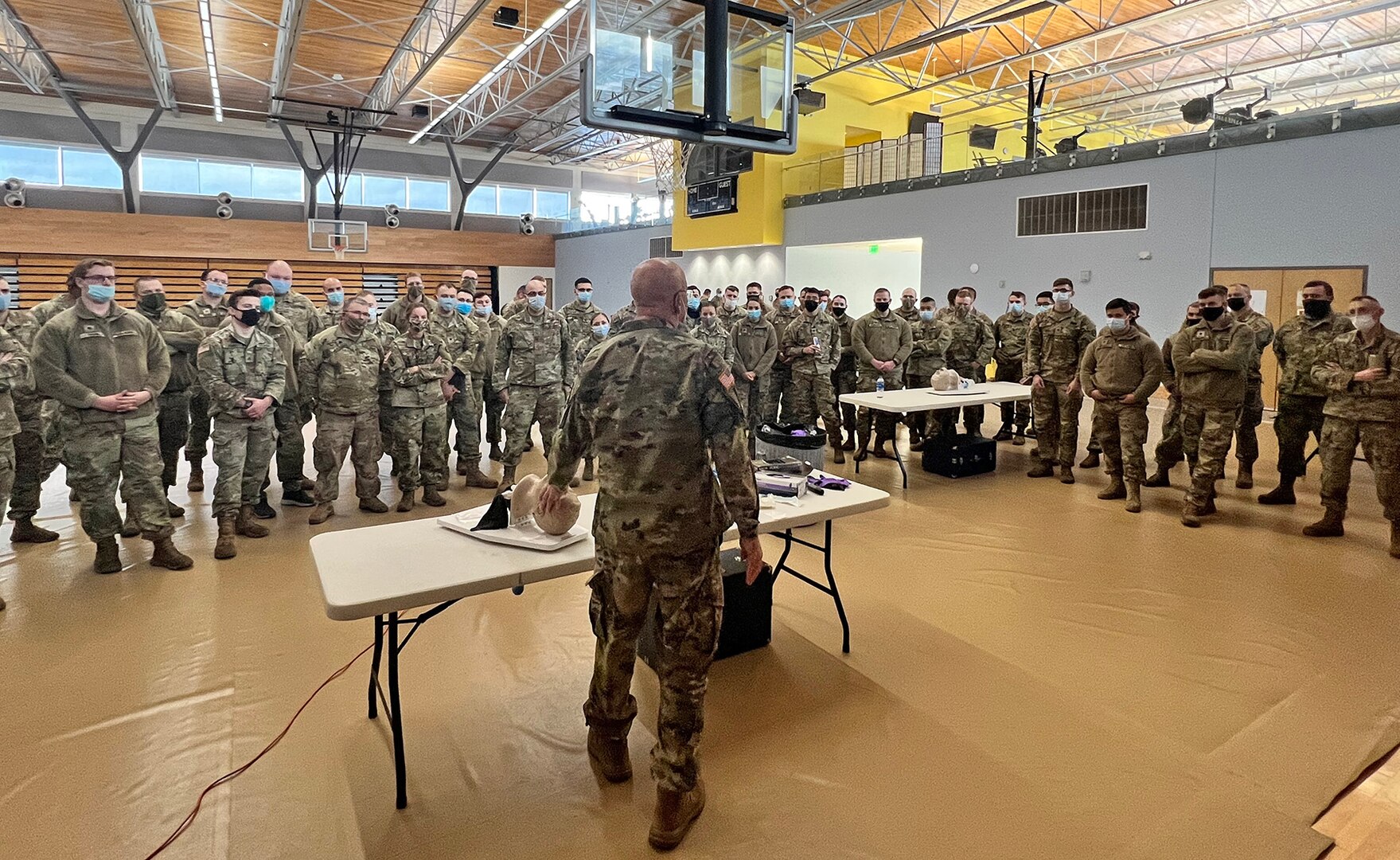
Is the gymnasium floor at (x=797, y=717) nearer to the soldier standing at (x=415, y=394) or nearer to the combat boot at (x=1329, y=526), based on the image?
the combat boot at (x=1329, y=526)

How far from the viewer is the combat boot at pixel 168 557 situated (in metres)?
4.54

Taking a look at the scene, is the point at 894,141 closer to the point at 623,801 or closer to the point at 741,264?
the point at 741,264

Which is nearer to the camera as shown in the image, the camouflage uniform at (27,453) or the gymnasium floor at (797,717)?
the gymnasium floor at (797,717)

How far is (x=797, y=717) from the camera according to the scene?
3014 mm

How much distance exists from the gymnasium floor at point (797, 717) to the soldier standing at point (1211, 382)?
848 mm

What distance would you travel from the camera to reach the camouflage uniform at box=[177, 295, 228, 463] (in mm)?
6000

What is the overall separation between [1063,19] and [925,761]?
44.9 feet

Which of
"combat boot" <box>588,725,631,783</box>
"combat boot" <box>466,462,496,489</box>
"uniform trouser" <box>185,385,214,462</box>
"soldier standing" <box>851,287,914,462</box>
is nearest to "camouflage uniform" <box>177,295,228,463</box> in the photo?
"uniform trouser" <box>185,385,214,462</box>

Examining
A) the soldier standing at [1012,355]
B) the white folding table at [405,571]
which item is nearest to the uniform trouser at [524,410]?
the white folding table at [405,571]

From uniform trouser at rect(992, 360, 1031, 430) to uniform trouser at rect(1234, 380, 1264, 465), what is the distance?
2.33 m

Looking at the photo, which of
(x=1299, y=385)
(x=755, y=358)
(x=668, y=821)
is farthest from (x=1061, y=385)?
(x=668, y=821)

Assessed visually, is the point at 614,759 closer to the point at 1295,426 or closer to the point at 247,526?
the point at 247,526

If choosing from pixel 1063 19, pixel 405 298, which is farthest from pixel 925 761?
pixel 1063 19

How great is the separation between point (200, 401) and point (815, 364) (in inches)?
212
